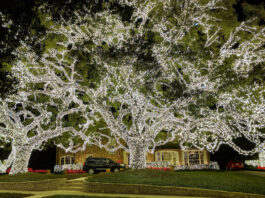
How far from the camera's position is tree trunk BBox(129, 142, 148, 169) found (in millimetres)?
13406

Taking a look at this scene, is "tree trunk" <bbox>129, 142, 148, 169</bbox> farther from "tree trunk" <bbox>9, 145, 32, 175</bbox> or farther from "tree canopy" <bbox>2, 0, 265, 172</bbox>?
"tree trunk" <bbox>9, 145, 32, 175</bbox>

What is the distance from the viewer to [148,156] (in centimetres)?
2683

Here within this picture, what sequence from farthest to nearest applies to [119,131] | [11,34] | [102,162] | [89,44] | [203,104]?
[102,162]
[119,131]
[203,104]
[89,44]
[11,34]

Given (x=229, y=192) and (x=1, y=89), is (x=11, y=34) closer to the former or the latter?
(x=1, y=89)

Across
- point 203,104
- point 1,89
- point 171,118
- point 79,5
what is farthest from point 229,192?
point 1,89

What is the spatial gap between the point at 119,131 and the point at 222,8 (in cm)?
960

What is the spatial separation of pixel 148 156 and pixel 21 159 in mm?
14740

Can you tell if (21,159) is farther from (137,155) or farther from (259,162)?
(259,162)

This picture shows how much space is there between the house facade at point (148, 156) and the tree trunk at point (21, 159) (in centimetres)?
1061

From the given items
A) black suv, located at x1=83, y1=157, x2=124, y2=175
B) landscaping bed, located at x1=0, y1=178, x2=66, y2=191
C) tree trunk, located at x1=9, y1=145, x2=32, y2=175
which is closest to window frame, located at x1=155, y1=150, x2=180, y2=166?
black suv, located at x1=83, y1=157, x2=124, y2=175

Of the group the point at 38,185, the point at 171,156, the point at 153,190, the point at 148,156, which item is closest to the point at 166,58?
the point at 153,190

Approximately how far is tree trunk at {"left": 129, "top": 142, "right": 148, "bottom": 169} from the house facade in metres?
13.4

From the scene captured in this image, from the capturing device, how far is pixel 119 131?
13766mm

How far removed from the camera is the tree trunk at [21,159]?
15.9 meters
